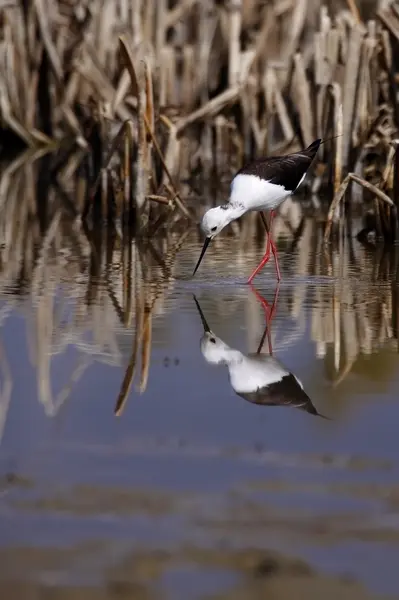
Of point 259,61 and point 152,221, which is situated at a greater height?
point 259,61

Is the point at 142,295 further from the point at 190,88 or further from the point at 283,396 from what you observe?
the point at 190,88

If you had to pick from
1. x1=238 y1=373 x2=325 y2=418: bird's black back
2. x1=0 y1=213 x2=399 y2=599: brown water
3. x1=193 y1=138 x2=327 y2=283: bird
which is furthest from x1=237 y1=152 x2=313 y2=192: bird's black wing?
x1=238 y1=373 x2=325 y2=418: bird's black back

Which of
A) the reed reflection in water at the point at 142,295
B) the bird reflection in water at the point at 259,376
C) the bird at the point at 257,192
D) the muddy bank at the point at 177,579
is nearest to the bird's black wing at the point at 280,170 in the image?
the bird at the point at 257,192

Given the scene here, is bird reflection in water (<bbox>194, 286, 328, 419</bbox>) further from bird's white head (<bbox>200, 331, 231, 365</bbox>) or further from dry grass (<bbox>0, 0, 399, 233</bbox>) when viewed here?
dry grass (<bbox>0, 0, 399, 233</bbox>)

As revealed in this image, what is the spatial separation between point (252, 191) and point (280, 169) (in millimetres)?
282

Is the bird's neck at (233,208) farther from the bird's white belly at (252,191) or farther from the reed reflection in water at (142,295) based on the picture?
the reed reflection in water at (142,295)

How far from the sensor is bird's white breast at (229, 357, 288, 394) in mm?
4836

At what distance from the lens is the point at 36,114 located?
577 inches

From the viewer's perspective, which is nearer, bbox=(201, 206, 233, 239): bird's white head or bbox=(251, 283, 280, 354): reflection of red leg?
bbox=(251, 283, 280, 354): reflection of red leg

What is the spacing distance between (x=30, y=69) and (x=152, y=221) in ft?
18.8

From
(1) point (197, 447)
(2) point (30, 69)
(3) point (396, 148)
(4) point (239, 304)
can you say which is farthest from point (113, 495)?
(2) point (30, 69)

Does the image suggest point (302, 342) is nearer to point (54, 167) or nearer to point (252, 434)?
point (252, 434)

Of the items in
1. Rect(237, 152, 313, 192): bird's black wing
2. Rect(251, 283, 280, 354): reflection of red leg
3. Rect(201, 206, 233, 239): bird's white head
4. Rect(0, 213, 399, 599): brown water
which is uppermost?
Rect(237, 152, 313, 192): bird's black wing

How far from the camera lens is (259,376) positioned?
4.97 metres
